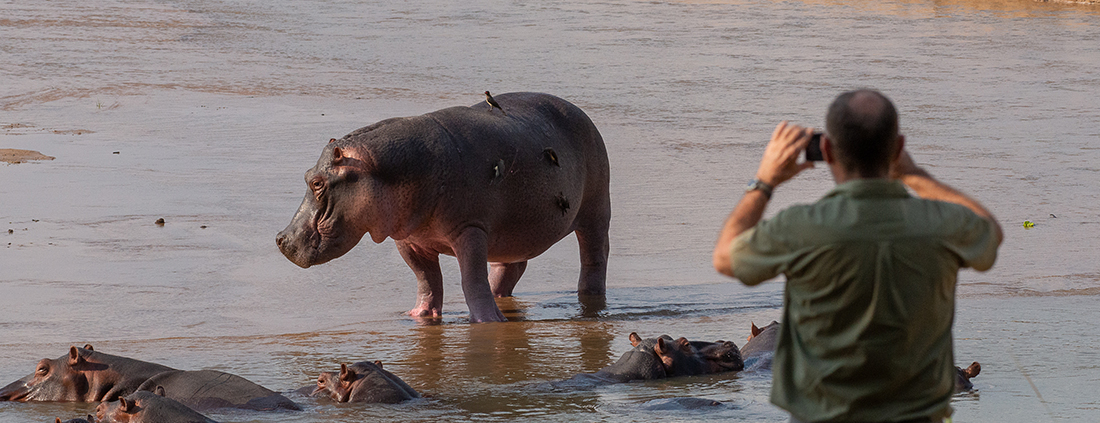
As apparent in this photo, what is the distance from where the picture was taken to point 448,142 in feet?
23.5

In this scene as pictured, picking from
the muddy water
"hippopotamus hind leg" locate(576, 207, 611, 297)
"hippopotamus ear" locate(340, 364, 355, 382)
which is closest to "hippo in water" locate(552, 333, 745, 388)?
the muddy water

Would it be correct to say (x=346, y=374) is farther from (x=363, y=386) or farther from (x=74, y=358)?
(x=74, y=358)

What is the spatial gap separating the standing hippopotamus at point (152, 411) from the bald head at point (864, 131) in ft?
9.56

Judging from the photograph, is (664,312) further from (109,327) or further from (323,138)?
(323,138)

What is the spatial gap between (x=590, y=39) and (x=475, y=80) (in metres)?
5.63

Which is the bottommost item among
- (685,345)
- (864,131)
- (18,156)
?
(685,345)

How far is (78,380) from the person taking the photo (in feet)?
19.1

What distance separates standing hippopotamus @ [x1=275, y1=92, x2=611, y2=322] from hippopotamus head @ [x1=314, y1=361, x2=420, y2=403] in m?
1.38

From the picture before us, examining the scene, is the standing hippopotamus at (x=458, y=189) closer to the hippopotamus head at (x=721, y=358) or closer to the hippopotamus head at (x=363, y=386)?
the hippopotamus head at (x=363, y=386)

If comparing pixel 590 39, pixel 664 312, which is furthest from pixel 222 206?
pixel 590 39

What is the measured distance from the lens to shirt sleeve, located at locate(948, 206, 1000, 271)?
2.76m

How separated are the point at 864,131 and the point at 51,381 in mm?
4157

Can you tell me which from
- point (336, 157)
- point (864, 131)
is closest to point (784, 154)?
point (864, 131)

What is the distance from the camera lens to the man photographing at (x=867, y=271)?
8.94ft
